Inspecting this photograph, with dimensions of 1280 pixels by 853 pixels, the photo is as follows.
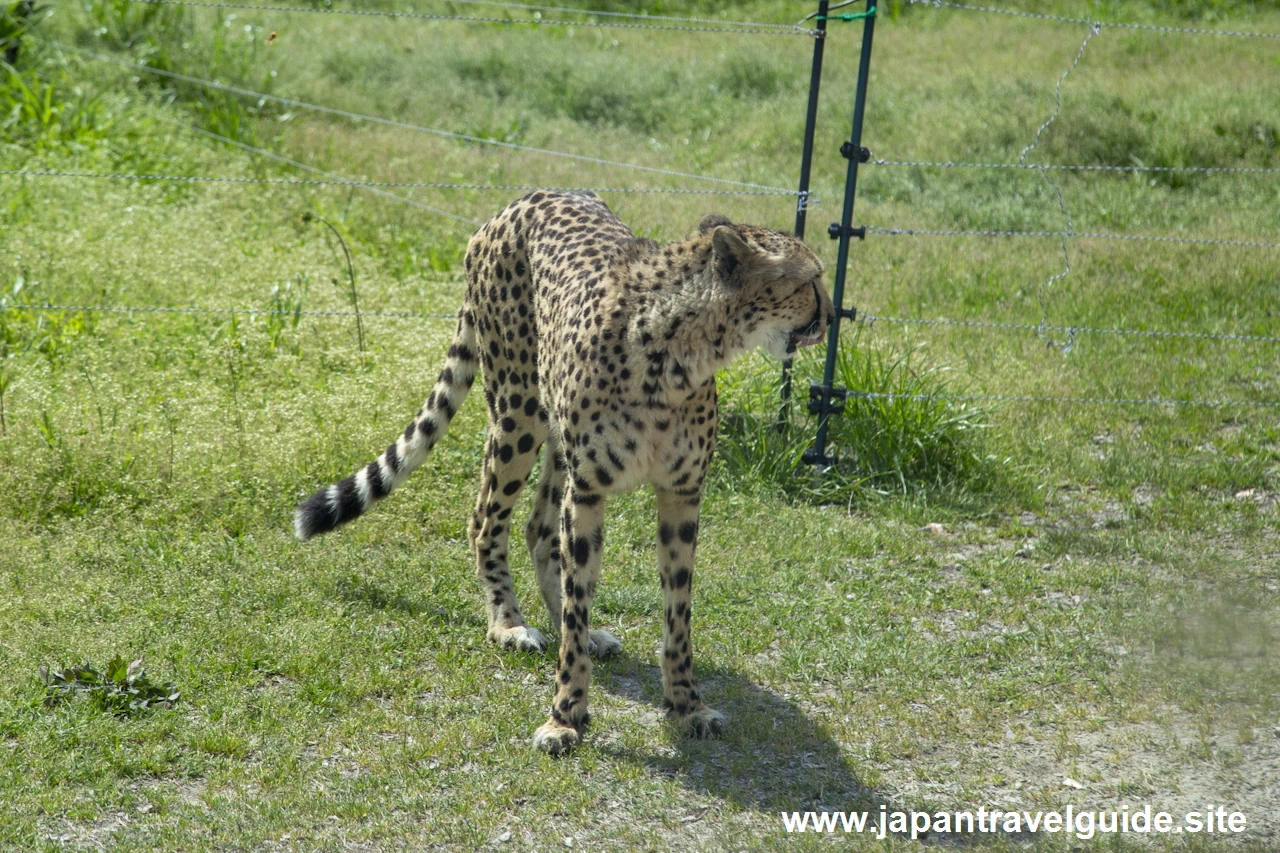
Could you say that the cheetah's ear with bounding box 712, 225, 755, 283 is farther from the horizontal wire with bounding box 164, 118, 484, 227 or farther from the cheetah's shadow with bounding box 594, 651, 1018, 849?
the horizontal wire with bounding box 164, 118, 484, 227

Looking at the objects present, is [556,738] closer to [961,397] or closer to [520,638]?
[520,638]

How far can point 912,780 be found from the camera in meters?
3.56

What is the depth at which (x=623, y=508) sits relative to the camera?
5.20 m

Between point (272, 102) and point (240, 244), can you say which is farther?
point (272, 102)

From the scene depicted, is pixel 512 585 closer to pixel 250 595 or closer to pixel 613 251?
pixel 250 595

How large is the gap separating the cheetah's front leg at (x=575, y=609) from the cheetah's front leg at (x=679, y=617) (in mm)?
213

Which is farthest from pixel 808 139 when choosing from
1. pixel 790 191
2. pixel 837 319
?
pixel 837 319

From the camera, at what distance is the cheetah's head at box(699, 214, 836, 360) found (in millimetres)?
3400

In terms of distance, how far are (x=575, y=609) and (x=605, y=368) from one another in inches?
27.3

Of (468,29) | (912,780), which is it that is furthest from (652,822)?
(468,29)

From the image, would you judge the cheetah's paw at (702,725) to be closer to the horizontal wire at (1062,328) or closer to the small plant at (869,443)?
the small plant at (869,443)

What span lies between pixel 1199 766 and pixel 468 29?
387 inches

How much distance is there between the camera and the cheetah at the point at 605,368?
345 cm

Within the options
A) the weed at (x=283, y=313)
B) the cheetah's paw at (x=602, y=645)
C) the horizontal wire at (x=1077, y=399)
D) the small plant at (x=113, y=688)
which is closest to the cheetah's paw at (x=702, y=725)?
the cheetah's paw at (x=602, y=645)
